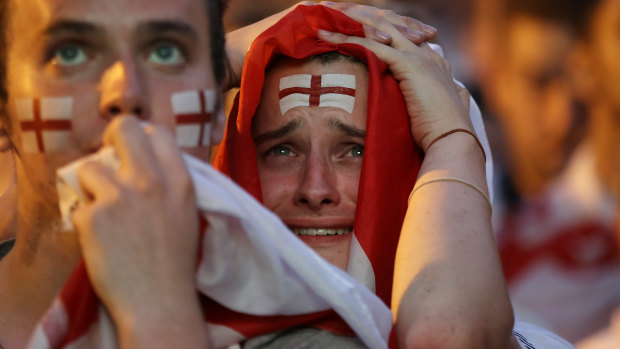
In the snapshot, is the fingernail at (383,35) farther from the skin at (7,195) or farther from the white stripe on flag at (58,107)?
the white stripe on flag at (58,107)

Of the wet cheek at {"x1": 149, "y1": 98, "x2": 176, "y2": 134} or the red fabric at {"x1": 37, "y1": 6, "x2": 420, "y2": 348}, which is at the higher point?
the wet cheek at {"x1": 149, "y1": 98, "x2": 176, "y2": 134}

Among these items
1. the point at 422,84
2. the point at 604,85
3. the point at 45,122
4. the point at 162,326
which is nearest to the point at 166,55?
the point at 45,122

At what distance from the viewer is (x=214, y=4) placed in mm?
2127

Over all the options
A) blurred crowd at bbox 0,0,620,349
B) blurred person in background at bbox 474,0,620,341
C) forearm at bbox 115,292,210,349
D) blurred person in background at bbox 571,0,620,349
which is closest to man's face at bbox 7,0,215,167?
forearm at bbox 115,292,210,349

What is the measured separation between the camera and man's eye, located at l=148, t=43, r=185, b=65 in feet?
6.40

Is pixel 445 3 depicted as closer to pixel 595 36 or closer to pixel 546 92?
pixel 546 92

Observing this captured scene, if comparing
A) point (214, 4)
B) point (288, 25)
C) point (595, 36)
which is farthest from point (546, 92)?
point (214, 4)

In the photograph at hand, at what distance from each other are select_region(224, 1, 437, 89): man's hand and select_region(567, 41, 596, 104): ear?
332cm

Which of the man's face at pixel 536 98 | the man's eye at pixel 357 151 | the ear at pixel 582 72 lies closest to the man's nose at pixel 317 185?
the man's eye at pixel 357 151

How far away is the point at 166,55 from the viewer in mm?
1964

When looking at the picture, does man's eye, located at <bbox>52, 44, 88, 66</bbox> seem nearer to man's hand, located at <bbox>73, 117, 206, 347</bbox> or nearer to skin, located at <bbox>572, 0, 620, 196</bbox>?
man's hand, located at <bbox>73, 117, 206, 347</bbox>

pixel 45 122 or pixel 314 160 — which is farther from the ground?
pixel 45 122

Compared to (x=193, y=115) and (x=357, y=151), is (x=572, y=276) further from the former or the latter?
(x=193, y=115)

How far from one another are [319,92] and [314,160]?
23 centimetres
